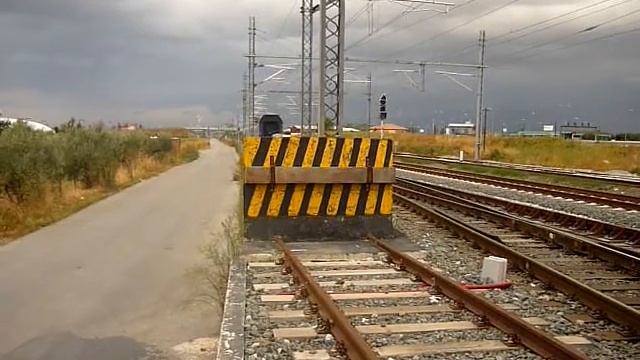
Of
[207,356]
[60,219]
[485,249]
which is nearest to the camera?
[207,356]

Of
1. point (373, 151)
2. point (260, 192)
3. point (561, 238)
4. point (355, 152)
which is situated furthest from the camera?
point (561, 238)

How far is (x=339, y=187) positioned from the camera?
10.3 metres

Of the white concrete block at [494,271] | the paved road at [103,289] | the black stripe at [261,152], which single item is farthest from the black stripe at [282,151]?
the white concrete block at [494,271]

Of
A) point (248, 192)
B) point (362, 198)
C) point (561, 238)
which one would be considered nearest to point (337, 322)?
point (248, 192)

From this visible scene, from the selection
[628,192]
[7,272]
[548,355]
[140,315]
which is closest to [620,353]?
[548,355]

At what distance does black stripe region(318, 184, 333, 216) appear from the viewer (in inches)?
402

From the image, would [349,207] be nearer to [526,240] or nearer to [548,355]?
[526,240]

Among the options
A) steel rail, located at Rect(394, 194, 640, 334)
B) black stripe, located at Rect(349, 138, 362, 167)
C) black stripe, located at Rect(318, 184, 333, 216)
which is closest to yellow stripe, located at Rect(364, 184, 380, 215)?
black stripe, located at Rect(349, 138, 362, 167)

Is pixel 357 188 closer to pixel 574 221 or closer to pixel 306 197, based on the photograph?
pixel 306 197

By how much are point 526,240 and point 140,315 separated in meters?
6.30

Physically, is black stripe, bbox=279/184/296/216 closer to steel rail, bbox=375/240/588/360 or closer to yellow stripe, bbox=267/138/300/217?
yellow stripe, bbox=267/138/300/217

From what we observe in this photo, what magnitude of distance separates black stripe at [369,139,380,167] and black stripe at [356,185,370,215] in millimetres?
372

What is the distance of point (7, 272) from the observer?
12328 mm

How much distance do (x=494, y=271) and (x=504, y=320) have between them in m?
1.99
